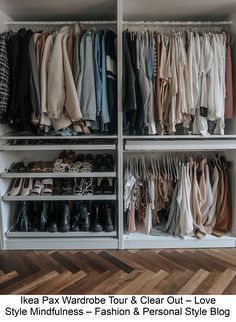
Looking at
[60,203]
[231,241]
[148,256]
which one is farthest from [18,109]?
[231,241]

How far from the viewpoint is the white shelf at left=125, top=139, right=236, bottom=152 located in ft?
6.70

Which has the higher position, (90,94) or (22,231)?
(90,94)

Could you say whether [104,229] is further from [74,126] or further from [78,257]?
[74,126]

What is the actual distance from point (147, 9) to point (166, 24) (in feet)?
0.62

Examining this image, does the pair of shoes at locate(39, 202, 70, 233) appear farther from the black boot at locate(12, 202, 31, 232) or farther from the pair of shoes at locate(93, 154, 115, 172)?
the pair of shoes at locate(93, 154, 115, 172)

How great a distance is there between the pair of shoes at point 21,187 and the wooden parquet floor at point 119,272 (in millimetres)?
471

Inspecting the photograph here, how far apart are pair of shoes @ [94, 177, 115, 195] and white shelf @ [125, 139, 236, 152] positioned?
1.17ft

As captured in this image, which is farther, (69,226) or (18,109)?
(69,226)

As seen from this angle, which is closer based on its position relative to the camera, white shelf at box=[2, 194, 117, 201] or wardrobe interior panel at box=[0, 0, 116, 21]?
wardrobe interior panel at box=[0, 0, 116, 21]

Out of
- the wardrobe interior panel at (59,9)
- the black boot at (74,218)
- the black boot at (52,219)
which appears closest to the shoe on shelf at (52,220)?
the black boot at (52,219)

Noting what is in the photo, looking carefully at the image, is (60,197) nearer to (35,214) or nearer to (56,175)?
(56,175)

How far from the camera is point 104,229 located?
86.2 inches

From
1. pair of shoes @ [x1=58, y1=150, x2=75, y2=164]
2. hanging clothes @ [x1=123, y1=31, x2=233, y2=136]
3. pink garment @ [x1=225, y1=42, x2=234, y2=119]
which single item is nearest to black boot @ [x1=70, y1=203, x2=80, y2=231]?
pair of shoes @ [x1=58, y1=150, x2=75, y2=164]

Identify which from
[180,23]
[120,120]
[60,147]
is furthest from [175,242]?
[180,23]
